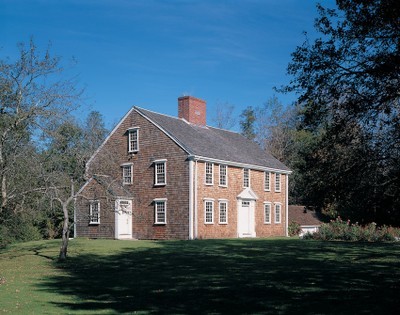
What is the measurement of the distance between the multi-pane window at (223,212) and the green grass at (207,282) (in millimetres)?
12994

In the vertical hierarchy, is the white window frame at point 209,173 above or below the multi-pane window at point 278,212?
above

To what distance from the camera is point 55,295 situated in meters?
13.6

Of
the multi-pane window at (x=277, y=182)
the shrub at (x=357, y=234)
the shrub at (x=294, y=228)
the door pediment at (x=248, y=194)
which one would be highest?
the multi-pane window at (x=277, y=182)

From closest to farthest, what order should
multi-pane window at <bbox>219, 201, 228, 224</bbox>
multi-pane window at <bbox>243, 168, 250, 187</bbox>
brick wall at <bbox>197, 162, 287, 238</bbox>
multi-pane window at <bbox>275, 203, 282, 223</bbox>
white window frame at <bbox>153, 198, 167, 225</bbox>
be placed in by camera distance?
brick wall at <bbox>197, 162, 287, 238</bbox>, white window frame at <bbox>153, 198, 167, 225</bbox>, multi-pane window at <bbox>219, 201, 228, 224</bbox>, multi-pane window at <bbox>243, 168, 250, 187</bbox>, multi-pane window at <bbox>275, 203, 282, 223</bbox>

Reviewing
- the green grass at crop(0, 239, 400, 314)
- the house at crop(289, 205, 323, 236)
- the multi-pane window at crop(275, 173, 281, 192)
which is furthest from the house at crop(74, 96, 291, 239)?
the green grass at crop(0, 239, 400, 314)

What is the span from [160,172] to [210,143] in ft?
15.7

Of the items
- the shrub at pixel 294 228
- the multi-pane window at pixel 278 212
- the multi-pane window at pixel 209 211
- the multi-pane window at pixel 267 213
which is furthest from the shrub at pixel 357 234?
the shrub at pixel 294 228

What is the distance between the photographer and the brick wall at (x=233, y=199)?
35719 mm

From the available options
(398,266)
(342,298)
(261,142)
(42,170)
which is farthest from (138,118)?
(261,142)

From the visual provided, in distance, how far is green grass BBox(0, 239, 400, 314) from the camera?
37.6 feet

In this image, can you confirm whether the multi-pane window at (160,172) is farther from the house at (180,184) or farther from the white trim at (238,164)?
the white trim at (238,164)

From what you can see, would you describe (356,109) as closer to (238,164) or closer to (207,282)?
(207,282)

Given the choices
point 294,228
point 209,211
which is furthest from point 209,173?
point 294,228

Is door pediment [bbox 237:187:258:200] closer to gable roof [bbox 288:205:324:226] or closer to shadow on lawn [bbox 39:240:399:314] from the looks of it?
gable roof [bbox 288:205:324:226]
